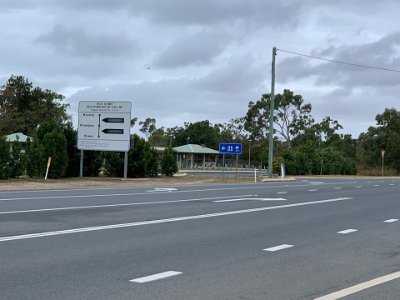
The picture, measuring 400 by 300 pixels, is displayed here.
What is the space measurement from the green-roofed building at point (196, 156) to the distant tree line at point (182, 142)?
6.11 meters

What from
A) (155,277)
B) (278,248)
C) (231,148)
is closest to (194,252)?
(278,248)

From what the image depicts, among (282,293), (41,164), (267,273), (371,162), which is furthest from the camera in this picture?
(371,162)

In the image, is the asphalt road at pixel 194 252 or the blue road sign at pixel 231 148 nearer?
the asphalt road at pixel 194 252

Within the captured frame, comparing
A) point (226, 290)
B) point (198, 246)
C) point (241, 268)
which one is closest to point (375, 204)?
point (198, 246)

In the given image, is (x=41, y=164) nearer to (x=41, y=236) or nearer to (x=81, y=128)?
(x=81, y=128)

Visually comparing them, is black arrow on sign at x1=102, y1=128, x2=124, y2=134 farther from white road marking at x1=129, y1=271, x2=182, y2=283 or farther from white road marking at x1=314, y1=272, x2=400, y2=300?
white road marking at x1=314, y1=272, x2=400, y2=300

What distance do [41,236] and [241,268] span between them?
13.6 ft

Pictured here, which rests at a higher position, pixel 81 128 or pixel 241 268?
pixel 81 128

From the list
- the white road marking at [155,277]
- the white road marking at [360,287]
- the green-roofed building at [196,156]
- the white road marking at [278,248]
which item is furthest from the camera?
the green-roofed building at [196,156]

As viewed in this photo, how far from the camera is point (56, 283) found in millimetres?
6711

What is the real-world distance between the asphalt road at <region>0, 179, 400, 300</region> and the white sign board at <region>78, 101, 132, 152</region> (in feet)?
49.9

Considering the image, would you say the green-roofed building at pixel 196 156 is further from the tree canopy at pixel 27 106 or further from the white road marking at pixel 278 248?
the white road marking at pixel 278 248

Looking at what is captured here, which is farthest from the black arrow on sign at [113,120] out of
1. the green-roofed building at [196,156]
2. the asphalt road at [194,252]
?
the green-roofed building at [196,156]

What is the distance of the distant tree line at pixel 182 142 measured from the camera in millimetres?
29797
